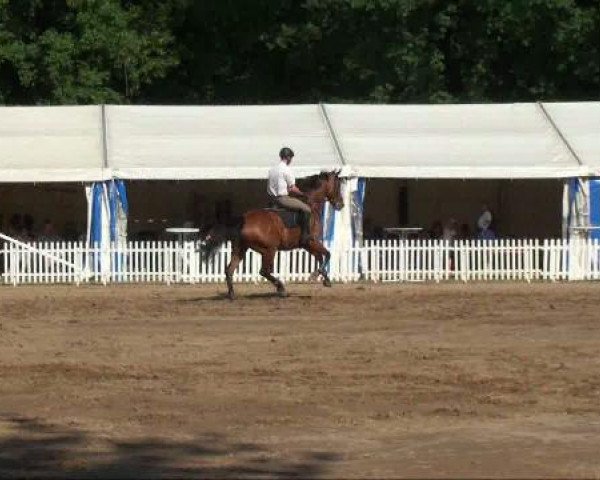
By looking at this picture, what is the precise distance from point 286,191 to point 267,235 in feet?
2.41

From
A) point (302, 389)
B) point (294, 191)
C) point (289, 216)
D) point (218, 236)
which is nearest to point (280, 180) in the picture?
point (294, 191)

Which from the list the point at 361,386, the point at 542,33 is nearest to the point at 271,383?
the point at 361,386

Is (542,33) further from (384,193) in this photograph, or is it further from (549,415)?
(549,415)

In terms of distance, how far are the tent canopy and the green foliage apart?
8.20m

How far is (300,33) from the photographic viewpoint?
4422 cm

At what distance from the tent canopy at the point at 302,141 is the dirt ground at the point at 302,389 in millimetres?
7050

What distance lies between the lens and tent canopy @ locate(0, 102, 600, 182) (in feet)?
100

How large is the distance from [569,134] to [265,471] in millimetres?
22917

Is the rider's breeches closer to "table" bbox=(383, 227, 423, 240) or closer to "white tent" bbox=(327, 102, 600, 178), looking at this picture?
"white tent" bbox=(327, 102, 600, 178)

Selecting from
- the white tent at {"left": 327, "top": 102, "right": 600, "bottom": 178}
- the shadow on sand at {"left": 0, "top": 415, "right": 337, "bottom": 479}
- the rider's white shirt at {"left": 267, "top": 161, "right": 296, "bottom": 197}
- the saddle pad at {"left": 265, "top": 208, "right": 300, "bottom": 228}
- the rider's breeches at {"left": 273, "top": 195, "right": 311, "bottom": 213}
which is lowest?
the shadow on sand at {"left": 0, "top": 415, "right": 337, "bottom": 479}

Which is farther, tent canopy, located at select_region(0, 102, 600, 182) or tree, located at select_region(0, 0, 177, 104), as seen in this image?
tree, located at select_region(0, 0, 177, 104)

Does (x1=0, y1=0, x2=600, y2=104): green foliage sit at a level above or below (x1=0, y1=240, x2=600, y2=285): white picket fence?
above

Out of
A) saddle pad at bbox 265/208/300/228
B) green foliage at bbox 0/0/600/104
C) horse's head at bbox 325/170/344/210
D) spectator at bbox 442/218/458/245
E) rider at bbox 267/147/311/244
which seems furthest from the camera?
green foliage at bbox 0/0/600/104

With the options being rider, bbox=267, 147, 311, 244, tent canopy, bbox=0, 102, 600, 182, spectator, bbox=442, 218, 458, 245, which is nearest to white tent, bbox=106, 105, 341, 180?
tent canopy, bbox=0, 102, 600, 182
